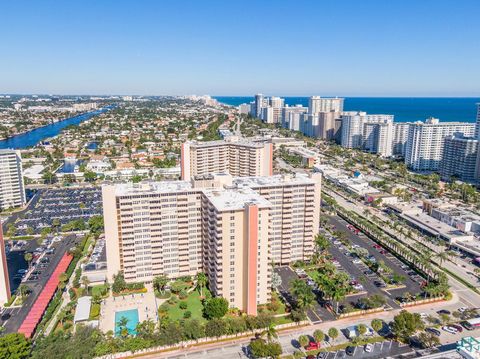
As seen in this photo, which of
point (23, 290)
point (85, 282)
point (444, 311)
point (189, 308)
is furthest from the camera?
point (85, 282)

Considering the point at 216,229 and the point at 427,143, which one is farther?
the point at 427,143

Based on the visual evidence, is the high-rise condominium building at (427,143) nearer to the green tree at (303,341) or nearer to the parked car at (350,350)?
the parked car at (350,350)

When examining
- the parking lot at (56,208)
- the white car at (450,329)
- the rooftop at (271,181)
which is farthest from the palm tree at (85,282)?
the white car at (450,329)

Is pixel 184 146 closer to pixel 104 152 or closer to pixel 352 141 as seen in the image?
pixel 104 152

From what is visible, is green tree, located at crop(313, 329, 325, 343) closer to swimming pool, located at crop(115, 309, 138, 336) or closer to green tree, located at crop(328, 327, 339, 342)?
green tree, located at crop(328, 327, 339, 342)

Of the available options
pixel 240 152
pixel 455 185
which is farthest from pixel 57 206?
pixel 455 185

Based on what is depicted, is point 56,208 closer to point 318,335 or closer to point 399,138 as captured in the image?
point 318,335

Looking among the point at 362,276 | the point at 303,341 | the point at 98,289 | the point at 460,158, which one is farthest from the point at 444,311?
the point at 460,158
